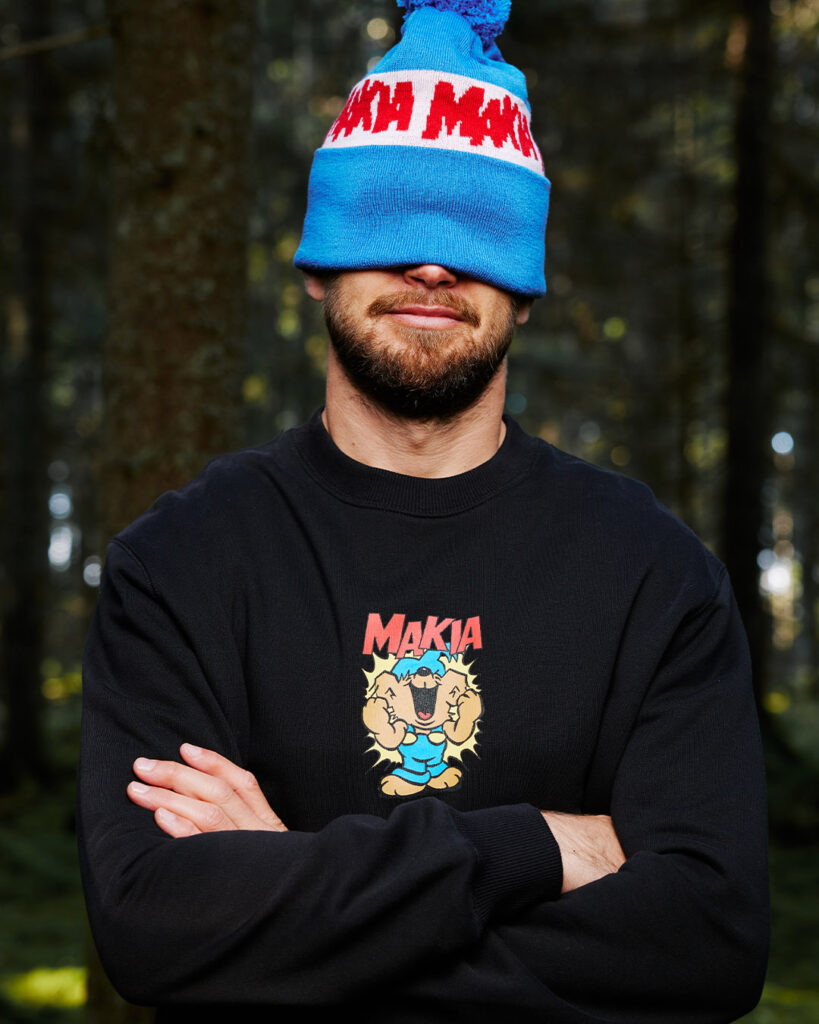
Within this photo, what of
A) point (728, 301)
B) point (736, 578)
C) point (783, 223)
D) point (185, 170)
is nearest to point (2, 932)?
point (185, 170)

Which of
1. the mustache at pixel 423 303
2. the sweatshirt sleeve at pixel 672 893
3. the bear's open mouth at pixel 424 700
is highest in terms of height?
the mustache at pixel 423 303

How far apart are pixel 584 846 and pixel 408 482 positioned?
1.00m

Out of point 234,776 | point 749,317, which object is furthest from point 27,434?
point 234,776

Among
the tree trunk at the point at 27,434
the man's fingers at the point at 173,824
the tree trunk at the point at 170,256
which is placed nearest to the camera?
the man's fingers at the point at 173,824

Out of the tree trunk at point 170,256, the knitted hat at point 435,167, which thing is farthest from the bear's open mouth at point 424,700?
the tree trunk at point 170,256

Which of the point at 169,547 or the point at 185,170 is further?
the point at 185,170

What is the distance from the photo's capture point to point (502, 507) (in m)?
2.91

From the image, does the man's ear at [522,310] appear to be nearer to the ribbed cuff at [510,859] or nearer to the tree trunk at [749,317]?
the ribbed cuff at [510,859]

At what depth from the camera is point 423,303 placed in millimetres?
2854

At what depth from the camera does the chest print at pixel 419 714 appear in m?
2.61

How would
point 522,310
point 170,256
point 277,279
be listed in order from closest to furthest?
point 522,310 → point 170,256 → point 277,279

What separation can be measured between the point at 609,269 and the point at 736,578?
6340 mm

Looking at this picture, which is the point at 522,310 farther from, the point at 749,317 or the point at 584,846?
the point at 749,317

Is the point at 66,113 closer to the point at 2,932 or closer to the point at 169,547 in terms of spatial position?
the point at 2,932
